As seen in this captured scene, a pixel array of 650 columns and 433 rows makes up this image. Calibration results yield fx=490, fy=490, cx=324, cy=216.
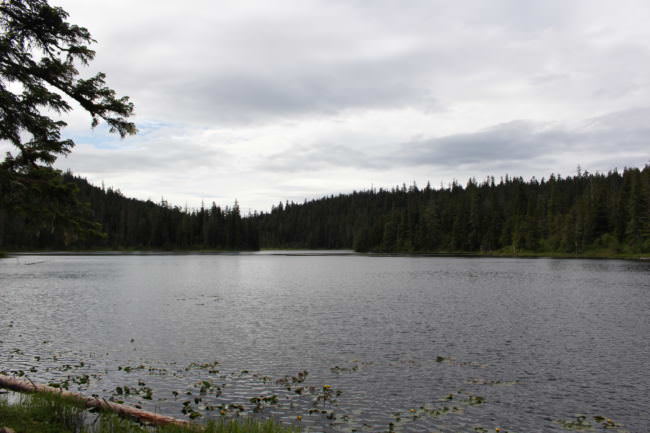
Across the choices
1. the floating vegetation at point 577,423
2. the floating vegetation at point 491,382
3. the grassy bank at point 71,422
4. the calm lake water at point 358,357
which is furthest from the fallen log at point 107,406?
the floating vegetation at point 491,382

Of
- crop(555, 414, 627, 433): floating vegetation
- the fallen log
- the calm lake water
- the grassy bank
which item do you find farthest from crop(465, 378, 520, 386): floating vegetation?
the fallen log

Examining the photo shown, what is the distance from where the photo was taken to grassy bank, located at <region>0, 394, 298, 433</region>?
12.1 metres

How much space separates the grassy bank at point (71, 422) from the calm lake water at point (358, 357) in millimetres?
4308

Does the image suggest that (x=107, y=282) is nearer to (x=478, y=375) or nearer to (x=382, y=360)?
(x=382, y=360)

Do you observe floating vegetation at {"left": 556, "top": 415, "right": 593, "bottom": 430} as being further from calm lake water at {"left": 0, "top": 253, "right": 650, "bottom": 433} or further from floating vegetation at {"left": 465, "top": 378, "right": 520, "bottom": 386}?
floating vegetation at {"left": 465, "top": 378, "right": 520, "bottom": 386}

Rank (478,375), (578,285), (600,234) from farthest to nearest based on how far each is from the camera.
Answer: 1. (600,234)
2. (578,285)
3. (478,375)

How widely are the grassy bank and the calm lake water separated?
14.1 ft

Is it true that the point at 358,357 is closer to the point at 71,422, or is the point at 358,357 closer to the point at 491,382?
the point at 491,382

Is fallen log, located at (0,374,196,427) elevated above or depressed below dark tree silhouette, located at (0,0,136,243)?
below

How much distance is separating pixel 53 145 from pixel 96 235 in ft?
11.0

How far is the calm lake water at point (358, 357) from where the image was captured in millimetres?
18188

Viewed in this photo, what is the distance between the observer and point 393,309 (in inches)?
1737

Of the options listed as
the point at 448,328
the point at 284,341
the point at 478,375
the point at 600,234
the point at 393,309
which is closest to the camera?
the point at 478,375

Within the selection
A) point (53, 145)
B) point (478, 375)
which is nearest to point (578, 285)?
point (478, 375)
